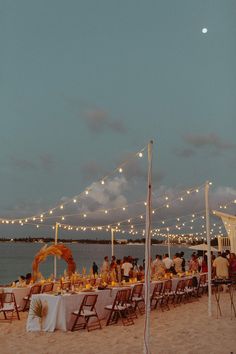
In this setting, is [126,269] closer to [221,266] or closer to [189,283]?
[189,283]

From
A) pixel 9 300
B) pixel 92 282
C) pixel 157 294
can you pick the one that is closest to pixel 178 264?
pixel 157 294

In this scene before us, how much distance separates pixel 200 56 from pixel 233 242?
10.5 m

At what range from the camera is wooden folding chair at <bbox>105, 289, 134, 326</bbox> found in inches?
317

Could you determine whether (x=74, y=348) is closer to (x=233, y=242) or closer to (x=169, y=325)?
(x=169, y=325)

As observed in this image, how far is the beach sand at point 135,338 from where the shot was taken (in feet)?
19.9

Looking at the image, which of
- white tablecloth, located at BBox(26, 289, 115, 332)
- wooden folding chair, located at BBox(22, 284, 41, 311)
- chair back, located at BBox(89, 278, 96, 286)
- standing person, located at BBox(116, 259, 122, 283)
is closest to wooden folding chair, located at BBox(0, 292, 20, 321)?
wooden folding chair, located at BBox(22, 284, 41, 311)

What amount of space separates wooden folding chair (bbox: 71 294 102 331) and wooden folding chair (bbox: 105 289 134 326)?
0.31 m

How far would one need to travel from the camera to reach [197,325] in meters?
7.66

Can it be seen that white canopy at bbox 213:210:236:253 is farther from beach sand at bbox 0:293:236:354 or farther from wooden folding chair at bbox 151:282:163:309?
beach sand at bbox 0:293:236:354

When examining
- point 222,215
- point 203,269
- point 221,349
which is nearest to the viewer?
point 221,349

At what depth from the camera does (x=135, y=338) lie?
22.4ft

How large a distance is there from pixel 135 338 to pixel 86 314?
99 cm

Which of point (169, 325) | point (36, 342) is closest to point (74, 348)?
point (36, 342)

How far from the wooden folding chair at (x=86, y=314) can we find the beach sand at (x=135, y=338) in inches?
7.6
